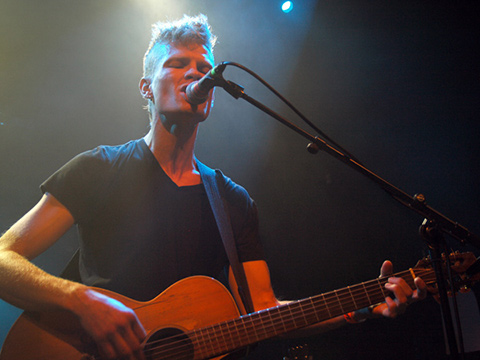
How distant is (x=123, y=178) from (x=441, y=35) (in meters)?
3.94

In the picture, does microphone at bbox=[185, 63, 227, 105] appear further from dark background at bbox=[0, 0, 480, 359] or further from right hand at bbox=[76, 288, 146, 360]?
dark background at bbox=[0, 0, 480, 359]

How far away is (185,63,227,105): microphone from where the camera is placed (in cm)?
152

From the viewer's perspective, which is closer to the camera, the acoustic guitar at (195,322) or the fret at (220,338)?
the acoustic guitar at (195,322)

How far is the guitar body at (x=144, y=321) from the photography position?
54.9 inches

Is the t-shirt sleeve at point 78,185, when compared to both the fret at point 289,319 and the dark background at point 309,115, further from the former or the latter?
the dark background at point 309,115

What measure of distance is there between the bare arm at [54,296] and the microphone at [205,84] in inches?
45.7

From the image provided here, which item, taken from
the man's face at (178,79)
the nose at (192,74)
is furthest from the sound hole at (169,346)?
the nose at (192,74)

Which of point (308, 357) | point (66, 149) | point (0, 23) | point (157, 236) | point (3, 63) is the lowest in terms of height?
point (308, 357)

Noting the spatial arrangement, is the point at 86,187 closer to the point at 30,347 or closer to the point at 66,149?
the point at 30,347

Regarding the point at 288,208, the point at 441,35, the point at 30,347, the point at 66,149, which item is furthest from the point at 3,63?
the point at 441,35

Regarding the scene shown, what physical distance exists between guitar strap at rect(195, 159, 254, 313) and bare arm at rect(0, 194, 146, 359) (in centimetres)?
89

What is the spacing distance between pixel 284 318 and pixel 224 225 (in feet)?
2.82

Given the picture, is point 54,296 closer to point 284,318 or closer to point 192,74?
point 284,318

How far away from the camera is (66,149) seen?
11.2ft
